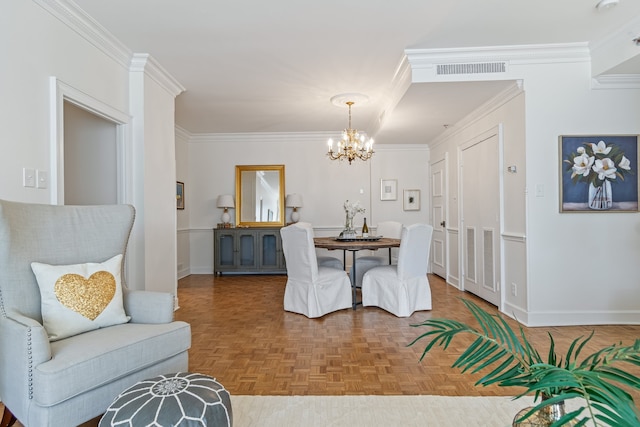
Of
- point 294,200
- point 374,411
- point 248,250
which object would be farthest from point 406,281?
point 248,250

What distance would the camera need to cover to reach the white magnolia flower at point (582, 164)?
3.43 metres

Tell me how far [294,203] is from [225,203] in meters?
1.17

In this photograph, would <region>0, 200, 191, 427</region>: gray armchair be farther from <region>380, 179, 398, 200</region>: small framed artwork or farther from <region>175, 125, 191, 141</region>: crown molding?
<region>380, 179, 398, 200</region>: small framed artwork

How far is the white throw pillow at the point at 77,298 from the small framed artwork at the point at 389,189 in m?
5.24

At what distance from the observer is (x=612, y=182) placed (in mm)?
3396

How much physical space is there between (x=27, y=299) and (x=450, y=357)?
2.57 metres

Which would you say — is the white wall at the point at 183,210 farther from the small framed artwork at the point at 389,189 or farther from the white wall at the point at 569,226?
the white wall at the point at 569,226

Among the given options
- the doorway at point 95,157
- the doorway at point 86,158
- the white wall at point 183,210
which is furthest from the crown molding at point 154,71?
the white wall at point 183,210

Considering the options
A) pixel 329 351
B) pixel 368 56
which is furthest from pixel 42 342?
pixel 368 56

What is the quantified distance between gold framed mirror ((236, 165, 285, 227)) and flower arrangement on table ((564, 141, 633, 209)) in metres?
4.40

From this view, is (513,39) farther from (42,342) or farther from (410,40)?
(42,342)

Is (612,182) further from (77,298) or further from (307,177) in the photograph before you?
(307,177)

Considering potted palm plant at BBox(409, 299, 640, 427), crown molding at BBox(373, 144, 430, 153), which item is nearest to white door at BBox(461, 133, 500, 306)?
crown molding at BBox(373, 144, 430, 153)

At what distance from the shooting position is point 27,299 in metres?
1.80
